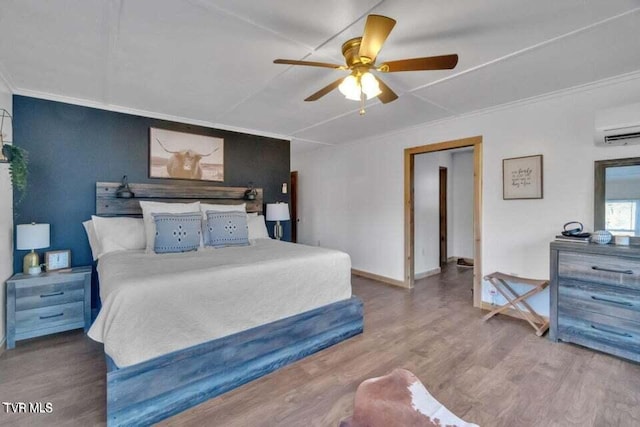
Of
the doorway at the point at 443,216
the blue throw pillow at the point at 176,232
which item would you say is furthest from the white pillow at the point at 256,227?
the doorway at the point at 443,216

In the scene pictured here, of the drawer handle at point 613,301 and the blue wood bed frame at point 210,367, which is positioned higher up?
the drawer handle at point 613,301

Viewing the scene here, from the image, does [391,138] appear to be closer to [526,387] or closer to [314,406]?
[526,387]

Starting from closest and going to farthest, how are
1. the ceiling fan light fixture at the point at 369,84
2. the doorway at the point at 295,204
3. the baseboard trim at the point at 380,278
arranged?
the ceiling fan light fixture at the point at 369,84 → the baseboard trim at the point at 380,278 → the doorway at the point at 295,204

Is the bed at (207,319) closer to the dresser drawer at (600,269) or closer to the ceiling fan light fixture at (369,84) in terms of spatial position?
the ceiling fan light fixture at (369,84)

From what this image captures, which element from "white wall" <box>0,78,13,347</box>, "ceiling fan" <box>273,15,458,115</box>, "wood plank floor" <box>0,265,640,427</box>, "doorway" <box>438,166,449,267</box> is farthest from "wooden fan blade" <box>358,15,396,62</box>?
"doorway" <box>438,166,449,267</box>

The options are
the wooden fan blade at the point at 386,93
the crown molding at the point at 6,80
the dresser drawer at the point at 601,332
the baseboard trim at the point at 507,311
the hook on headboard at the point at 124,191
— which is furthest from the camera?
the hook on headboard at the point at 124,191

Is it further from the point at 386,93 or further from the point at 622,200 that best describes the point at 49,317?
the point at 622,200

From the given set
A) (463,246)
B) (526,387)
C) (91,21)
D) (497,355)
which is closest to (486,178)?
(497,355)

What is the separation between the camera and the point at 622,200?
2535mm

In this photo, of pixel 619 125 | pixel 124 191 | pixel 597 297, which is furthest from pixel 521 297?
pixel 124 191

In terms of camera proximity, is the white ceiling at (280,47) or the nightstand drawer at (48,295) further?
the nightstand drawer at (48,295)

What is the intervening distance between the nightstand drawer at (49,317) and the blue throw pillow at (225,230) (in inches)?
52.2

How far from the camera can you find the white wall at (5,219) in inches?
95.0

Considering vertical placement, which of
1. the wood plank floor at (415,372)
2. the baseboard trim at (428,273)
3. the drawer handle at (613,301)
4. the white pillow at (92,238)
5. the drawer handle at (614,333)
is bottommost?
the wood plank floor at (415,372)
